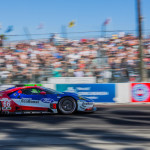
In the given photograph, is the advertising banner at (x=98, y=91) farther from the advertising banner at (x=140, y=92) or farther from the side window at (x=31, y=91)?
the side window at (x=31, y=91)

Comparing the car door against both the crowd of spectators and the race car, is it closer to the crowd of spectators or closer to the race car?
the race car

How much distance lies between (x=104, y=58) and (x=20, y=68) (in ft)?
15.0

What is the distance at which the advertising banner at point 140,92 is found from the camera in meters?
12.8

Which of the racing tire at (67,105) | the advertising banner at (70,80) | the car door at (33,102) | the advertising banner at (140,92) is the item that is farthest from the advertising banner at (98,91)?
the car door at (33,102)

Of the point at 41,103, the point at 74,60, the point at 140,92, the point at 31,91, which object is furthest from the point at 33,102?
the point at 140,92

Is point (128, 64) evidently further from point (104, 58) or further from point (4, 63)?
point (4, 63)

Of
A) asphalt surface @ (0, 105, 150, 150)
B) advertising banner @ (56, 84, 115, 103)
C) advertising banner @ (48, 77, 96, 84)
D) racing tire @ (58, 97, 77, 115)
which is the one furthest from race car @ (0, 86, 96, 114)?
advertising banner @ (48, 77, 96, 84)

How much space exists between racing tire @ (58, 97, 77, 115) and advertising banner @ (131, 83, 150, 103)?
4.92m

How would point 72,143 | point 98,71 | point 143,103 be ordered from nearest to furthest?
1. point 72,143
2. point 143,103
3. point 98,71

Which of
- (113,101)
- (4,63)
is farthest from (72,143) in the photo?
(4,63)

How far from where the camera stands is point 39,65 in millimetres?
14203

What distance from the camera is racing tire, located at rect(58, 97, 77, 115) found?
8805 mm

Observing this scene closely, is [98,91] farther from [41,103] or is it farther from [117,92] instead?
[41,103]

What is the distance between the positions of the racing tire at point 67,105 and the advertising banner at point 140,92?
4.92m
